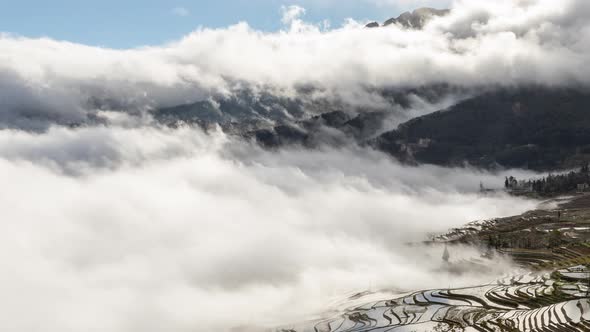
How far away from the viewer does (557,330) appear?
198 meters

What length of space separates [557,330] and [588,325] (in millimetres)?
10761

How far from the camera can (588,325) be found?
196625 millimetres
